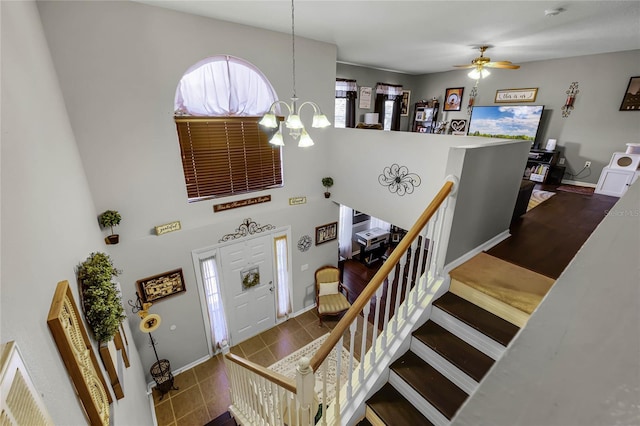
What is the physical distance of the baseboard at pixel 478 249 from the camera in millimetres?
2198

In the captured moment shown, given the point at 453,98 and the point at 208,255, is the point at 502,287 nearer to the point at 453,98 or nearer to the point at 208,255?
the point at 208,255

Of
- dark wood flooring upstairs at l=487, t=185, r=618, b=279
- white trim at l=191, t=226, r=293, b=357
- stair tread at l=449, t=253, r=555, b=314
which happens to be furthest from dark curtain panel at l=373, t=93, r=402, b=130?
stair tread at l=449, t=253, r=555, b=314

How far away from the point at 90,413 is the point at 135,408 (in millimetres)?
1591

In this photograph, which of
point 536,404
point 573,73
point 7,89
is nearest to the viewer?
point 536,404

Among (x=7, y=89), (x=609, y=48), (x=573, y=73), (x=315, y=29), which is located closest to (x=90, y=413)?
(x=7, y=89)

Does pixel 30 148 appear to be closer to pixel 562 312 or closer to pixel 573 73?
pixel 562 312

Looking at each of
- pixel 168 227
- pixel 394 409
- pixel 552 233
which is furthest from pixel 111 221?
pixel 552 233

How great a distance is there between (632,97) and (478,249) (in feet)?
17.0

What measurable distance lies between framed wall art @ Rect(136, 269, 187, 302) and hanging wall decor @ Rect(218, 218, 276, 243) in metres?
0.75

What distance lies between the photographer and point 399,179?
12.2 feet

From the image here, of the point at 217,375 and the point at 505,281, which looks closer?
the point at 505,281

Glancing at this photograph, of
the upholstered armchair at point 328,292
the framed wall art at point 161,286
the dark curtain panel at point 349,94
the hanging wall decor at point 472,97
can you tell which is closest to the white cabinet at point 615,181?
the hanging wall decor at point 472,97

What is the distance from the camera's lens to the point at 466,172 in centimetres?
199

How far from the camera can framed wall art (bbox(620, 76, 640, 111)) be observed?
183 inches
